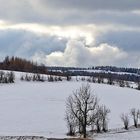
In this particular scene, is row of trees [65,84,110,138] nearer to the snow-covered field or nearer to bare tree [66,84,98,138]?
bare tree [66,84,98,138]

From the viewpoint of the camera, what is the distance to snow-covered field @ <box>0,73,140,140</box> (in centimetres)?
9566

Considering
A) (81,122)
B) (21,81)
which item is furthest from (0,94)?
(81,122)

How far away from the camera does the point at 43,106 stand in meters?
133

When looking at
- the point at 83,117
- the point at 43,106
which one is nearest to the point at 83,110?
the point at 83,117

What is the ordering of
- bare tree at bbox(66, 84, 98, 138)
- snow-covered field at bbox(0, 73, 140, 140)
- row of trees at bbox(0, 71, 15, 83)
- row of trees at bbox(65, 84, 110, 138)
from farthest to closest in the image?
row of trees at bbox(0, 71, 15, 83)
snow-covered field at bbox(0, 73, 140, 140)
row of trees at bbox(65, 84, 110, 138)
bare tree at bbox(66, 84, 98, 138)

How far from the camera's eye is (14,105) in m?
131

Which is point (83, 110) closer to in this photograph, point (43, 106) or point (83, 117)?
point (83, 117)

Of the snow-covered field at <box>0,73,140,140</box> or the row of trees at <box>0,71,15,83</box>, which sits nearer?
the snow-covered field at <box>0,73,140,140</box>

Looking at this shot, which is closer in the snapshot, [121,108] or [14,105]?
[14,105]

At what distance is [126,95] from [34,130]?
83.6 m

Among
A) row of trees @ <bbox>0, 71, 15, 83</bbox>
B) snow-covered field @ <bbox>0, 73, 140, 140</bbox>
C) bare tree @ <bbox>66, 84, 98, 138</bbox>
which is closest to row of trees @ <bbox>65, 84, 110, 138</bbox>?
bare tree @ <bbox>66, 84, 98, 138</bbox>

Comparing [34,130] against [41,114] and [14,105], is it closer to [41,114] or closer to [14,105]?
[41,114]

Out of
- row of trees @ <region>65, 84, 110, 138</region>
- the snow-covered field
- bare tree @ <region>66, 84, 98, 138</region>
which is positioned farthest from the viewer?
the snow-covered field

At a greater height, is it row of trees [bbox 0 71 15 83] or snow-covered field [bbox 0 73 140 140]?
row of trees [bbox 0 71 15 83]
